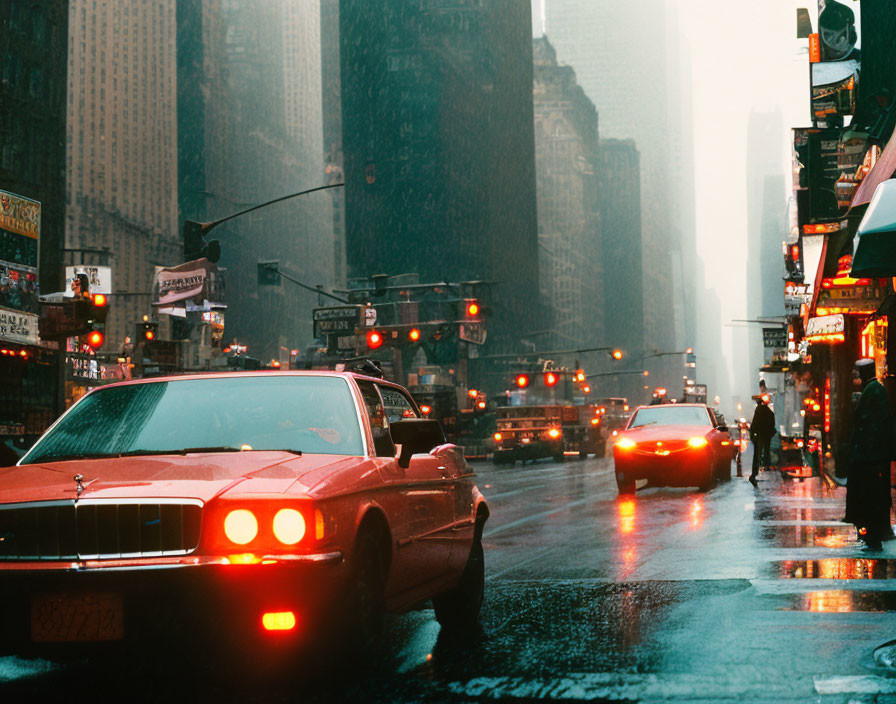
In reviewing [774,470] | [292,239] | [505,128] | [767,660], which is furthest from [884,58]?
[292,239]

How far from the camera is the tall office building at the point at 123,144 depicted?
122812mm

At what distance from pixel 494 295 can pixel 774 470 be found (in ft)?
338

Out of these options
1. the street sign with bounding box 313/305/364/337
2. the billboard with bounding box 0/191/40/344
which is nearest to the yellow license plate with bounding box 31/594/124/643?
the street sign with bounding box 313/305/364/337

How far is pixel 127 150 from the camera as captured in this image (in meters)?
130

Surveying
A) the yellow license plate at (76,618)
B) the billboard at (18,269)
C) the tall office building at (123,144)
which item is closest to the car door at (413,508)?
the yellow license plate at (76,618)

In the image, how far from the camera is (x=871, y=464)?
37.1 feet

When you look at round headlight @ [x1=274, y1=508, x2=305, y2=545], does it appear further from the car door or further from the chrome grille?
the car door

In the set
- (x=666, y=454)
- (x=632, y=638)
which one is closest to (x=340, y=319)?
(x=666, y=454)

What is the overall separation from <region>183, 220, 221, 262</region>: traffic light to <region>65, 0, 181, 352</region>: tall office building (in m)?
94.8

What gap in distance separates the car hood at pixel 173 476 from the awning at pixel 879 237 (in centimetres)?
473

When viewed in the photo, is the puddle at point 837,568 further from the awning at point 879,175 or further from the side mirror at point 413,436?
the awning at point 879,175

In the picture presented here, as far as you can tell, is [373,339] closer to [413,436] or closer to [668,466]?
[668,466]

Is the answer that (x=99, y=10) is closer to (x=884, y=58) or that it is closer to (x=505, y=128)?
(x=505, y=128)

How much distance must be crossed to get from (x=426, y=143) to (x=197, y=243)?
343 feet
